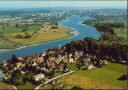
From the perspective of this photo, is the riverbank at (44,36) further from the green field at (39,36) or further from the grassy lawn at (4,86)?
the grassy lawn at (4,86)

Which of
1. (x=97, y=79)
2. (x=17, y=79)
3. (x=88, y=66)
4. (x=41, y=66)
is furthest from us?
(x=88, y=66)

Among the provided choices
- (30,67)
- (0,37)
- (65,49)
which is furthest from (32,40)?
(30,67)

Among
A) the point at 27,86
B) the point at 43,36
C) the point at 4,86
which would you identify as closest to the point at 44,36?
the point at 43,36

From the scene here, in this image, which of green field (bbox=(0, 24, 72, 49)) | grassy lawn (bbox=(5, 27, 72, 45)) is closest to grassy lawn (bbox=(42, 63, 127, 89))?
green field (bbox=(0, 24, 72, 49))

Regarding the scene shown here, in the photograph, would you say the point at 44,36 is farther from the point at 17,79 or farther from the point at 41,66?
the point at 17,79

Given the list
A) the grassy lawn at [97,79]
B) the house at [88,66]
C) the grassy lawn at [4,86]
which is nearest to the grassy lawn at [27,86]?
the grassy lawn at [4,86]

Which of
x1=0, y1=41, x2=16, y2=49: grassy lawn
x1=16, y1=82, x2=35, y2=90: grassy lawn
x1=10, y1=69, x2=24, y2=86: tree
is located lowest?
x1=0, y1=41, x2=16, y2=49: grassy lawn

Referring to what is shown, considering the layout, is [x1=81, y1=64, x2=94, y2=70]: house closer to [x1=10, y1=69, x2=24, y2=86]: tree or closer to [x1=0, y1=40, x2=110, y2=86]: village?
[x1=0, y1=40, x2=110, y2=86]: village

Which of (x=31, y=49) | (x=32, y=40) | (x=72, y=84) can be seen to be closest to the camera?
(x=72, y=84)

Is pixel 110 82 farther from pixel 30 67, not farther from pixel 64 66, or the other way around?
pixel 30 67
